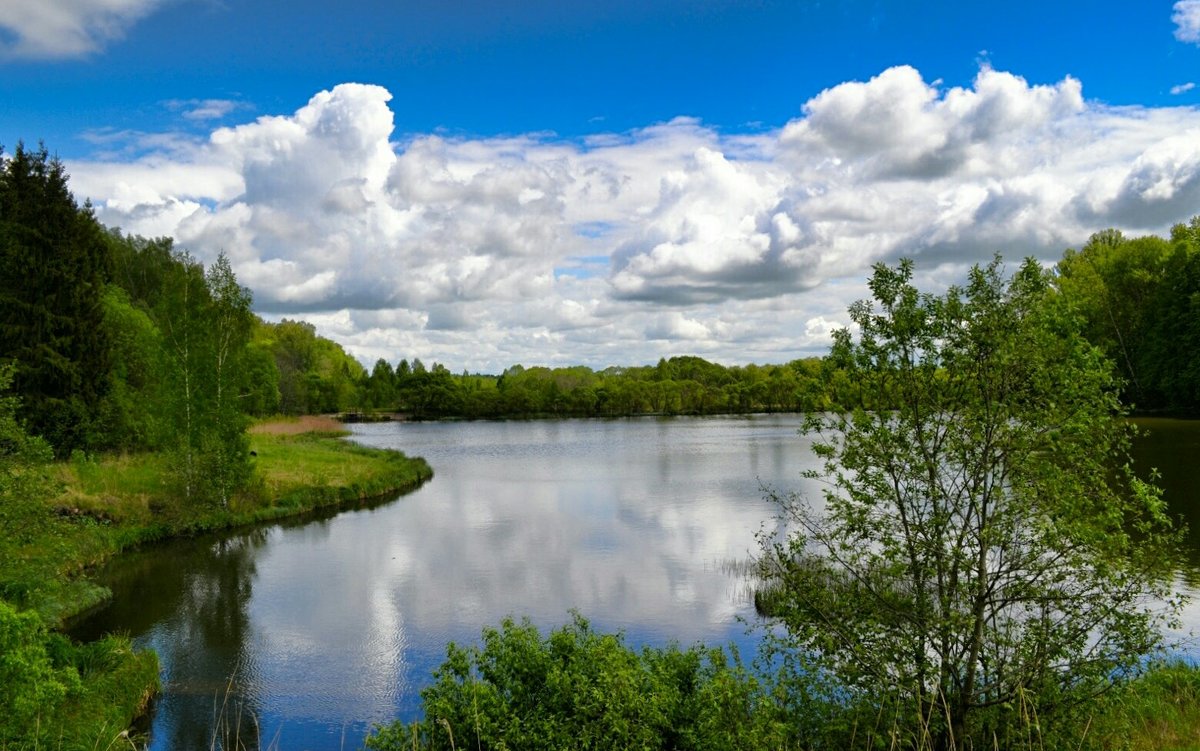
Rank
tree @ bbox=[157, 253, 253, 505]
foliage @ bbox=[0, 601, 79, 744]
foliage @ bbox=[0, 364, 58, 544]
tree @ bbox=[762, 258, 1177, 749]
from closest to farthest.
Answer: tree @ bbox=[762, 258, 1177, 749], foliage @ bbox=[0, 601, 79, 744], foliage @ bbox=[0, 364, 58, 544], tree @ bbox=[157, 253, 253, 505]

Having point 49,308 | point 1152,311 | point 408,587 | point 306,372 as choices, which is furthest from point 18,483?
point 306,372

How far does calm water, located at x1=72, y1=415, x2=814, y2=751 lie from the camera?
15.7 metres

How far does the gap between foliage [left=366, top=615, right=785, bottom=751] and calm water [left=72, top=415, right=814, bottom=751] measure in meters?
4.43

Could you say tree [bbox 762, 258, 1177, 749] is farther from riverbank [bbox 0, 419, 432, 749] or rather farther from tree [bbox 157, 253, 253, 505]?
tree [bbox 157, 253, 253, 505]

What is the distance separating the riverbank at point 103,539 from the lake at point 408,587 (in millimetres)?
984

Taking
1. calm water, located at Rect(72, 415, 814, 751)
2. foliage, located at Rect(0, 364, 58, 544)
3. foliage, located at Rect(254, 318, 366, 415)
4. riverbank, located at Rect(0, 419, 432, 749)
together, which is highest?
foliage, located at Rect(254, 318, 366, 415)

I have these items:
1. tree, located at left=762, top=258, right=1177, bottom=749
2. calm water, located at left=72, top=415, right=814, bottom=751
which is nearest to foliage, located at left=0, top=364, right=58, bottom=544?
calm water, located at left=72, top=415, right=814, bottom=751

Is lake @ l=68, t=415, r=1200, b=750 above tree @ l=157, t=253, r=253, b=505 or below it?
below

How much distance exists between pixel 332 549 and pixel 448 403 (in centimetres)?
10024

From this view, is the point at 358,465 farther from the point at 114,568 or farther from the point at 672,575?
the point at 672,575

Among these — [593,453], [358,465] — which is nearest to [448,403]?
[593,453]

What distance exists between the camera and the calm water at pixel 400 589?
15664 millimetres

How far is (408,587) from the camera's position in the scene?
938 inches

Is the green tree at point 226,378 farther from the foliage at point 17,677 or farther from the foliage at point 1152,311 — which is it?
the foliage at point 1152,311
